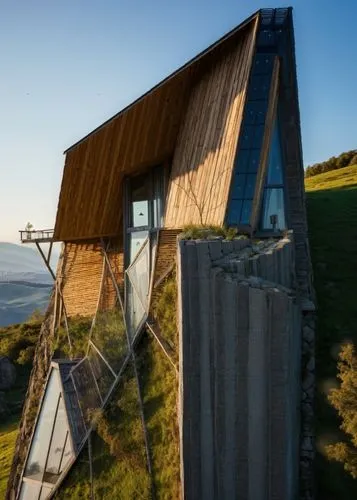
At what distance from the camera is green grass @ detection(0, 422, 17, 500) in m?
23.1

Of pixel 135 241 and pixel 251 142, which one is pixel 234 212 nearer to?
pixel 251 142

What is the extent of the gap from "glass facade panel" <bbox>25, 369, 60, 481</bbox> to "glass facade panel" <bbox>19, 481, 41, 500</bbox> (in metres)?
0.27

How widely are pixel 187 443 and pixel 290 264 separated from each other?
19.5 feet

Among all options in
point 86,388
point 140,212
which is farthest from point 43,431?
point 140,212

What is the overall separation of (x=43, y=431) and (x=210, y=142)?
13.4 metres

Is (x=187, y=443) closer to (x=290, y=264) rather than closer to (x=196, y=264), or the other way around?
(x=196, y=264)

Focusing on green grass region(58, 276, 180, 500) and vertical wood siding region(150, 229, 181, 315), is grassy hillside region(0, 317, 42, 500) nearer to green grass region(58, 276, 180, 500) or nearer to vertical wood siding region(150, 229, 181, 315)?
green grass region(58, 276, 180, 500)

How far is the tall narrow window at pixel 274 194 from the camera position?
57.2 feet

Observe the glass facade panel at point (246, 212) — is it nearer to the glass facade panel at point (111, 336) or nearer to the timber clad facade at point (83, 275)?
the glass facade panel at point (111, 336)

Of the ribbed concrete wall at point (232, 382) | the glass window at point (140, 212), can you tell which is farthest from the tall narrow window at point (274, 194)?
the ribbed concrete wall at point (232, 382)

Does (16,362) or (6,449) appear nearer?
(6,449)

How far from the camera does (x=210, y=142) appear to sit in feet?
57.6

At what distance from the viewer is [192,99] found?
64.7 ft

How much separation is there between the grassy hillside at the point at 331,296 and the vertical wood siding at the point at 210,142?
209 inches
